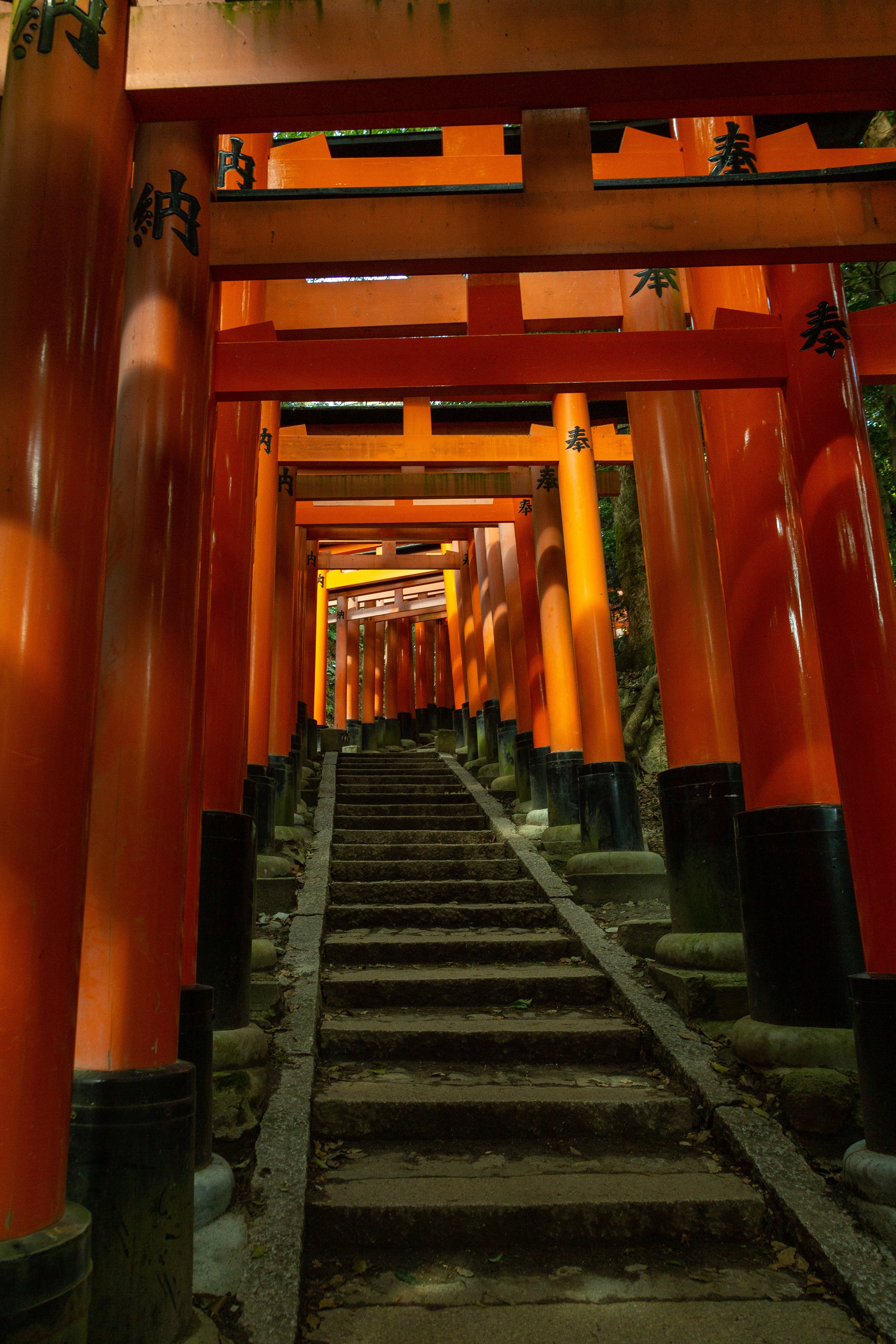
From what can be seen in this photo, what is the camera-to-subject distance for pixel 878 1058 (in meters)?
3.01

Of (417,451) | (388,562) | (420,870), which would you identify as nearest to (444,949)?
(420,870)

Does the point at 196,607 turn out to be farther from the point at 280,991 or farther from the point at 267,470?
the point at 267,470

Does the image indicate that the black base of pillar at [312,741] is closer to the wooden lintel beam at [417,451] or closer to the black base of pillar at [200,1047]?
the wooden lintel beam at [417,451]

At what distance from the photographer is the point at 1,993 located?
184cm

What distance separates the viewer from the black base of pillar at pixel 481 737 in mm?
14125

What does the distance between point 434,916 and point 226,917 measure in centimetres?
241

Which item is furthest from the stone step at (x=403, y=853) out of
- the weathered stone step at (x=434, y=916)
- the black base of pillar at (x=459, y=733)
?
the black base of pillar at (x=459, y=733)

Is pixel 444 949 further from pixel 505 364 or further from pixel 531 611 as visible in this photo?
pixel 531 611

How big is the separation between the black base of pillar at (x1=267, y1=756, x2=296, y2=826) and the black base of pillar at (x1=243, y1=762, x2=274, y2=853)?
98 centimetres

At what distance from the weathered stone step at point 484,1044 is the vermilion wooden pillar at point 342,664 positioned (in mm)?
15775

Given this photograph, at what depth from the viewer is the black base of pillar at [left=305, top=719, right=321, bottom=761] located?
13.7 meters

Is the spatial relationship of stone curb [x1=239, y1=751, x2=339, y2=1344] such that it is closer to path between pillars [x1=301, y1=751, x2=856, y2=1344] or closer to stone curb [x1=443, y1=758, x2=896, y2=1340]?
path between pillars [x1=301, y1=751, x2=856, y2=1344]

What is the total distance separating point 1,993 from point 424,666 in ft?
74.6

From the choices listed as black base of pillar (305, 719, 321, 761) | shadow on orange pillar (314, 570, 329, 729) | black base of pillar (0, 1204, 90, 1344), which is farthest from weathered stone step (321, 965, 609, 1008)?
shadow on orange pillar (314, 570, 329, 729)
